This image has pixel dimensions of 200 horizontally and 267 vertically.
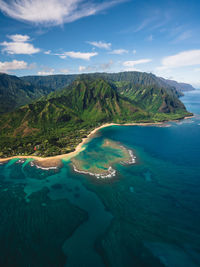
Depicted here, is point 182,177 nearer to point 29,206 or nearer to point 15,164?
point 29,206

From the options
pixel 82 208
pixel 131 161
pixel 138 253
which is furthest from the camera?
pixel 131 161

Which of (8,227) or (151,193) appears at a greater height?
(151,193)

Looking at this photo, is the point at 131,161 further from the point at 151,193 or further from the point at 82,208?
the point at 82,208

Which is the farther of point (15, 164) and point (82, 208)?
point (15, 164)

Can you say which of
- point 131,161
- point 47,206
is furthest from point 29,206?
point 131,161

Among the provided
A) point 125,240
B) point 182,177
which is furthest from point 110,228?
point 182,177

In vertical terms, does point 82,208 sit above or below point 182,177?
below

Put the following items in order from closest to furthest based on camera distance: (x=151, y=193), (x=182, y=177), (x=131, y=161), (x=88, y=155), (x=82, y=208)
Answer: (x=82, y=208)
(x=151, y=193)
(x=182, y=177)
(x=131, y=161)
(x=88, y=155)
